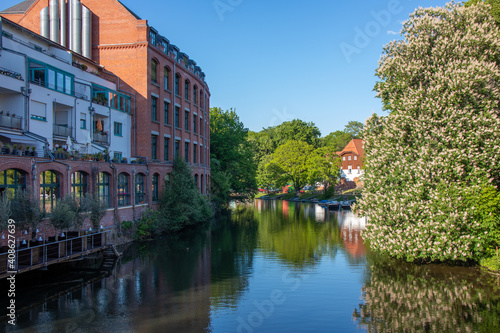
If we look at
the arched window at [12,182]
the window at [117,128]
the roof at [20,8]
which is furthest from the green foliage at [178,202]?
the roof at [20,8]

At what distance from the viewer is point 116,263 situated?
2245cm

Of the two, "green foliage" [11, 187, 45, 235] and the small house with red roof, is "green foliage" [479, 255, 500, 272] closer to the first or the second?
"green foliage" [11, 187, 45, 235]

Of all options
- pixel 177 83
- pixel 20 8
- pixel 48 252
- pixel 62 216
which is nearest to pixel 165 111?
pixel 177 83

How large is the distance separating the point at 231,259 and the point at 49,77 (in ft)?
56.9

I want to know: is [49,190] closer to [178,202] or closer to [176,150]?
[178,202]

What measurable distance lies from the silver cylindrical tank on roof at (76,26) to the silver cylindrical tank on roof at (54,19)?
60.1 inches

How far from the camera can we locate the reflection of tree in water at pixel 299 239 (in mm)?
25578

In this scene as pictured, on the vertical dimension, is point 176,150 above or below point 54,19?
below

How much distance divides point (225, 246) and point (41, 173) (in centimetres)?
1338

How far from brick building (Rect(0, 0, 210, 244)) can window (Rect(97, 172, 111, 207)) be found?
73 mm

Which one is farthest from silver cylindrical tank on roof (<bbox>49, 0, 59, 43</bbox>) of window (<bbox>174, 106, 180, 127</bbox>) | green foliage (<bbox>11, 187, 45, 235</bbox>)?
green foliage (<bbox>11, 187, 45, 235</bbox>)

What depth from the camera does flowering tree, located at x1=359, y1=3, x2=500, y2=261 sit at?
18.3m

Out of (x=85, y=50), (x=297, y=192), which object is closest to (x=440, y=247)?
(x=85, y=50)

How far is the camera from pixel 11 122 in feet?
75.7
